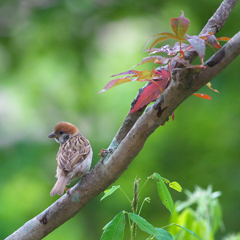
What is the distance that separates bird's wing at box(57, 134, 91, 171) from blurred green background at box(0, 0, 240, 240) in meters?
1.85

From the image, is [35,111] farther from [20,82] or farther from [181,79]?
[181,79]

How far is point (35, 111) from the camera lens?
4207 millimetres

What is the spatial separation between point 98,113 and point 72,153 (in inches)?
98.4

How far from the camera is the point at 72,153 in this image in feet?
5.72

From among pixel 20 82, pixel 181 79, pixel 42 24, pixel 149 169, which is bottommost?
pixel 149 169

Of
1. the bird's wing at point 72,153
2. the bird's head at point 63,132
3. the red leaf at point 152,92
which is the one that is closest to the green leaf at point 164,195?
the red leaf at point 152,92

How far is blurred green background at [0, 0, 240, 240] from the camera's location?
12.9 ft

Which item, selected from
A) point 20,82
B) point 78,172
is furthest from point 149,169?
point 78,172

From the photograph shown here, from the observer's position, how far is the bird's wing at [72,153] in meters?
1.66

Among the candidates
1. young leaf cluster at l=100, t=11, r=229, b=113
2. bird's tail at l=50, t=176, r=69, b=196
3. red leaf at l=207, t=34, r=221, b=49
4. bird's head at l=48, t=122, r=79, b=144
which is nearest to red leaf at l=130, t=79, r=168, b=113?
young leaf cluster at l=100, t=11, r=229, b=113

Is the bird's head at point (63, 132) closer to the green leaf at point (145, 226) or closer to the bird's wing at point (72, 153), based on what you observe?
the bird's wing at point (72, 153)

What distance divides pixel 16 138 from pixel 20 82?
0.84 metres

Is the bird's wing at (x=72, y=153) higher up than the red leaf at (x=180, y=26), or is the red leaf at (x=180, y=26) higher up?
the red leaf at (x=180, y=26)

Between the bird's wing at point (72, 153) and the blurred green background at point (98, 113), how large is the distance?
1.85 meters
